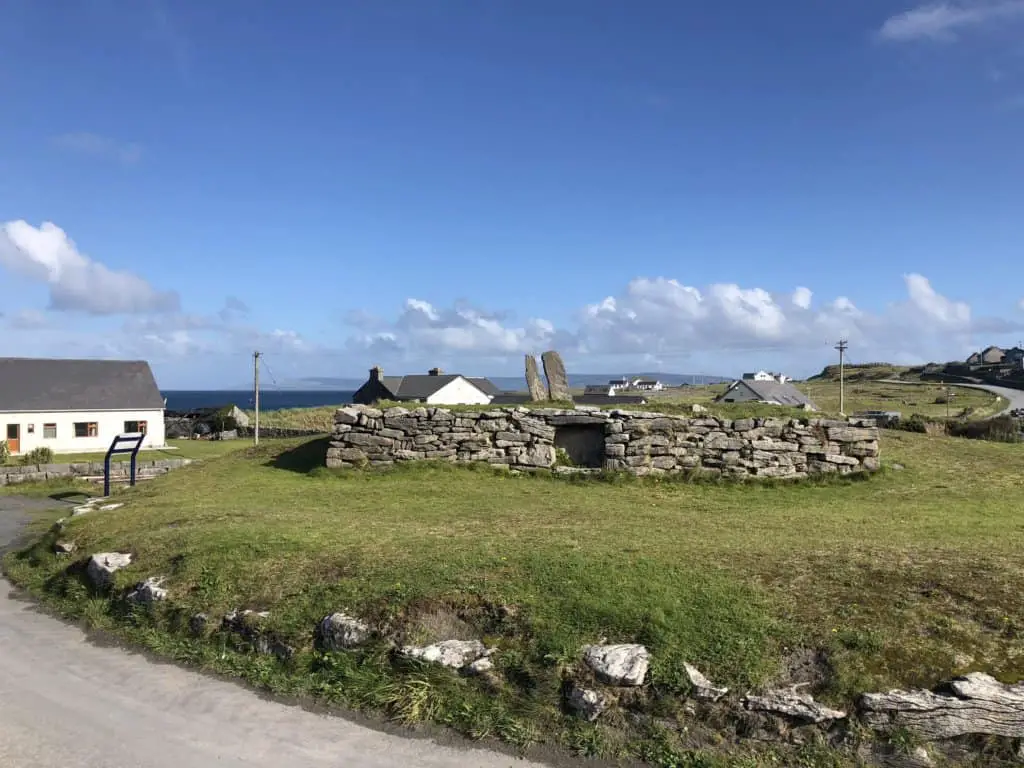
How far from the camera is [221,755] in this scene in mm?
6457

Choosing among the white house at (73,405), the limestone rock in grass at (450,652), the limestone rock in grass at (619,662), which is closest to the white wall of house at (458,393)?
the white house at (73,405)

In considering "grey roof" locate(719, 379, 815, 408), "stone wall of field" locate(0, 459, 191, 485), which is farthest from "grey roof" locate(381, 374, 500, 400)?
"stone wall of field" locate(0, 459, 191, 485)

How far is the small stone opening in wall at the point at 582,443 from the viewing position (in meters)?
18.1

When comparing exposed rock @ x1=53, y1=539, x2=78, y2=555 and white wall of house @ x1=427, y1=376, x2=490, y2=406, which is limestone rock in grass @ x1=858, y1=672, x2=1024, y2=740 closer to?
exposed rock @ x1=53, y1=539, x2=78, y2=555

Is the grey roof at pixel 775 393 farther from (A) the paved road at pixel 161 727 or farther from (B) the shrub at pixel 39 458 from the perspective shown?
(A) the paved road at pixel 161 727

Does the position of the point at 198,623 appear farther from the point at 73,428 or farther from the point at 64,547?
the point at 73,428

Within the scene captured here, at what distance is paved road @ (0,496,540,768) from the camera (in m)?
6.39

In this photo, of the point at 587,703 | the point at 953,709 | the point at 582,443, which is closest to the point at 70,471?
the point at 582,443

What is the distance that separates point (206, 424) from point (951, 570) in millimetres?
64017

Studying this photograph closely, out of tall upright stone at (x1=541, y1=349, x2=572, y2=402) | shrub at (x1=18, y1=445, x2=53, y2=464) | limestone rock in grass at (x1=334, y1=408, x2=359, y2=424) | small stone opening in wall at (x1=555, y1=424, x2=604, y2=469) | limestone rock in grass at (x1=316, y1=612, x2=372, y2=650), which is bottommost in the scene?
shrub at (x1=18, y1=445, x2=53, y2=464)

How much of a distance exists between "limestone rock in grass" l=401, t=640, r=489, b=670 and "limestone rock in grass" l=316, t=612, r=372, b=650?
62 centimetres

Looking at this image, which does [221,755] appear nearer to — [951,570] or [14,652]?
[14,652]

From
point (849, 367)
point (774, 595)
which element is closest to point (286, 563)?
point (774, 595)

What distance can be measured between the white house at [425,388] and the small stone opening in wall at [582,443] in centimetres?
3980
